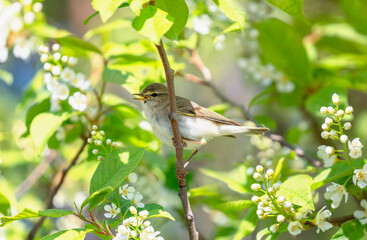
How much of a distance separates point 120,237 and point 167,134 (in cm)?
125

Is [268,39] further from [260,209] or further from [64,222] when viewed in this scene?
[64,222]

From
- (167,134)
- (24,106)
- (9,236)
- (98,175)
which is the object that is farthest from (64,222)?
(98,175)

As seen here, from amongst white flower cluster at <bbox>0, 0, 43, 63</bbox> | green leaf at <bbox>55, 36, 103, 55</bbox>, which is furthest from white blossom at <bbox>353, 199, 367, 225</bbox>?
white flower cluster at <bbox>0, 0, 43, 63</bbox>

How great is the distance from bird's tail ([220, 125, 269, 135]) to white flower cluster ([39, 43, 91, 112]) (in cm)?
108

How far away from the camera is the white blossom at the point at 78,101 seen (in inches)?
123

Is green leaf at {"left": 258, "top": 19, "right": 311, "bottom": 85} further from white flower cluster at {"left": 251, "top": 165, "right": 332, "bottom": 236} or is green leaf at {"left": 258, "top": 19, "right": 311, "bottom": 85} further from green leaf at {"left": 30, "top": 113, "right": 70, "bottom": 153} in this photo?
green leaf at {"left": 30, "top": 113, "right": 70, "bottom": 153}

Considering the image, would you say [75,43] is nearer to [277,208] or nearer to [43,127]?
[43,127]

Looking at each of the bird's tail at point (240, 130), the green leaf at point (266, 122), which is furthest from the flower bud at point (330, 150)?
the green leaf at point (266, 122)

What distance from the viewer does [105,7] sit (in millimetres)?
1935

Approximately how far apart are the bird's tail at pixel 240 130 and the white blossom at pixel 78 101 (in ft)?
3.52

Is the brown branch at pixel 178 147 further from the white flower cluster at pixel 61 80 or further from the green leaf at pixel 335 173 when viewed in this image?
the white flower cluster at pixel 61 80

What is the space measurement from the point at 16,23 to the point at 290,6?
2.23 meters

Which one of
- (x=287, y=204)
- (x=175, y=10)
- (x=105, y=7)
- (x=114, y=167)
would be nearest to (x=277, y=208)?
(x=287, y=204)

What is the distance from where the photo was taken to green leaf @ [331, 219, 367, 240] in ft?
7.88
